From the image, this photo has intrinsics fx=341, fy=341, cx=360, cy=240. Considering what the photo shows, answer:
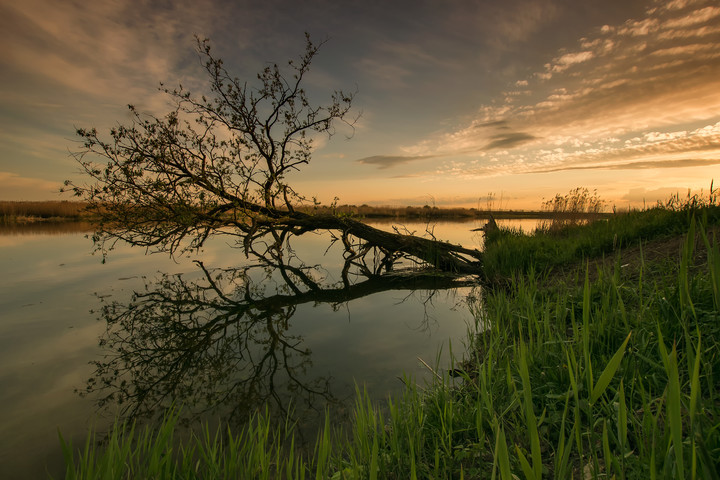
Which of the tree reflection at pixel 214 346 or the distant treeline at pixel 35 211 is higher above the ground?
Result: the distant treeline at pixel 35 211

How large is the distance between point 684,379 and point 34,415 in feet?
17.8

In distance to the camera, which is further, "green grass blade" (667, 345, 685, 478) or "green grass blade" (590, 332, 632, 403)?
"green grass blade" (590, 332, 632, 403)

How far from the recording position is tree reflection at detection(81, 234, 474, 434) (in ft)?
11.6

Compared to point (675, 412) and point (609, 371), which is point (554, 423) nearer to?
point (609, 371)

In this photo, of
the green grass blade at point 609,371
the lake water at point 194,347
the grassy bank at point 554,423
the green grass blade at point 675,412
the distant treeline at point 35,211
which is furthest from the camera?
the distant treeline at point 35,211

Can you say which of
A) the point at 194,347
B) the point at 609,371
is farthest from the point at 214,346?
the point at 609,371

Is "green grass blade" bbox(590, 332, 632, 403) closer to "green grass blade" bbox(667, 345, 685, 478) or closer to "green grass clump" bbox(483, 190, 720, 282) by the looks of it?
"green grass blade" bbox(667, 345, 685, 478)

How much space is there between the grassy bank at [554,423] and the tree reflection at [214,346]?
2.35 feet

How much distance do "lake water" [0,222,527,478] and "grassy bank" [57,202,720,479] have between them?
49 cm

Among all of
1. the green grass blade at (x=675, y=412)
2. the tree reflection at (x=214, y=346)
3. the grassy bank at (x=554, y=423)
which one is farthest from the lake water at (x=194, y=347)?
the green grass blade at (x=675, y=412)

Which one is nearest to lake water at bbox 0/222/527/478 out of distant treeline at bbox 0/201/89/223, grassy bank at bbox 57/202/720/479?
grassy bank at bbox 57/202/720/479

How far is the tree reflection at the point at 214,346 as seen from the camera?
139 inches

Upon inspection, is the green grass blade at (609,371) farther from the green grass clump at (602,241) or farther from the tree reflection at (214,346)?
the green grass clump at (602,241)

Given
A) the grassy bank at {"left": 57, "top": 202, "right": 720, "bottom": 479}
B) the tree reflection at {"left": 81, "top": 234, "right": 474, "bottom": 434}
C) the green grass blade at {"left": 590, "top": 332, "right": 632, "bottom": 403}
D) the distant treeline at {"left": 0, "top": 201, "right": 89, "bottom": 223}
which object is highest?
the distant treeline at {"left": 0, "top": 201, "right": 89, "bottom": 223}
